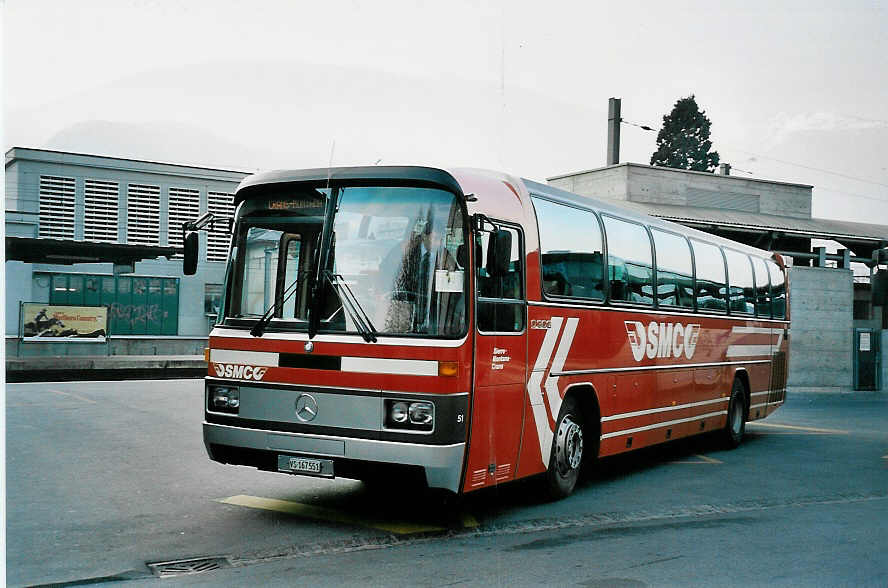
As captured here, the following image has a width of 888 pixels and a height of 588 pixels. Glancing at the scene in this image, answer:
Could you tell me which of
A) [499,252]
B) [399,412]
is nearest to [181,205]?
[499,252]

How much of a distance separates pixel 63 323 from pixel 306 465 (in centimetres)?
2662

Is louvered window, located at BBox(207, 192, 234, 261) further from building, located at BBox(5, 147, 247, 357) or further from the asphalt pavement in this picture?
the asphalt pavement

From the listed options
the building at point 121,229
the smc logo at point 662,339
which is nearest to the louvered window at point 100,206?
the building at point 121,229

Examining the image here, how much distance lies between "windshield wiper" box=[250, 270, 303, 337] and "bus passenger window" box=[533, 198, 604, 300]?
7.73 ft

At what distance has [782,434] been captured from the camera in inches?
664

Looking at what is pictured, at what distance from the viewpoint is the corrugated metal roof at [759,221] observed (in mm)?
28938

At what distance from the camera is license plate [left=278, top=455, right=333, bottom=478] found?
7.84m

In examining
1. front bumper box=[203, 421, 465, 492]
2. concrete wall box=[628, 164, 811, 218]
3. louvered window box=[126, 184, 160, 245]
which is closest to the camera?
front bumper box=[203, 421, 465, 492]

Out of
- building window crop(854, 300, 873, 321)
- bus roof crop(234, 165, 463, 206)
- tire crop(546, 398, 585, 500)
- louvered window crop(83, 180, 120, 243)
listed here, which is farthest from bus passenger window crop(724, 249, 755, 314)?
louvered window crop(83, 180, 120, 243)

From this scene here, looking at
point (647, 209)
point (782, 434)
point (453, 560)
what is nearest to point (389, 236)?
point (453, 560)

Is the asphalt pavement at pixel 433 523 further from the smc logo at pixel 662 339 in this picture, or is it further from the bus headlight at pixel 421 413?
the smc logo at pixel 662 339

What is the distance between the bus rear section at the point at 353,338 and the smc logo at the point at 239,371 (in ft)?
0.04

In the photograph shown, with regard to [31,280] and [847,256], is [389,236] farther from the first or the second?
[31,280]

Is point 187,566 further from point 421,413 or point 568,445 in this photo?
point 568,445
